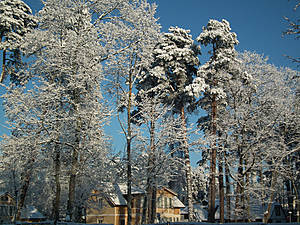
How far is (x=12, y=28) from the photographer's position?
18547 mm

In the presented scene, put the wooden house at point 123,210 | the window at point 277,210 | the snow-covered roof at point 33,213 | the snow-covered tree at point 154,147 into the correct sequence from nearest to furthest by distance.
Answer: the snow-covered tree at point 154,147 → the snow-covered roof at point 33,213 → the wooden house at point 123,210 → the window at point 277,210

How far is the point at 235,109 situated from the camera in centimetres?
1911

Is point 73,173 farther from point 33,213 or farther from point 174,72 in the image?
point 33,213

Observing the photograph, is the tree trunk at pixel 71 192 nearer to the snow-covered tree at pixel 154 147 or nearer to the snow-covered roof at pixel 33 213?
the snow-covered tree at pixel 154 147

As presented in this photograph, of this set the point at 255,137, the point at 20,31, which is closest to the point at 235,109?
the point at 255,137

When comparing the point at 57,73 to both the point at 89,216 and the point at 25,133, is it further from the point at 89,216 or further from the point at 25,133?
the point at 89,216

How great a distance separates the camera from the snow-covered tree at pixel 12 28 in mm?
17828

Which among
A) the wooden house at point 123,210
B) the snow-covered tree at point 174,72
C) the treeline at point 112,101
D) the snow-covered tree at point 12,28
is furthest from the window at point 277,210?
the snow-covered tree at point 12,28

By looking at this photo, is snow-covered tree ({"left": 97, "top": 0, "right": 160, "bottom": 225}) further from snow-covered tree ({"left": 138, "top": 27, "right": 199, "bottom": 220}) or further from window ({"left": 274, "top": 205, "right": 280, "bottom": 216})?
window ({"left": 274, "top": 205, "right": 280, "bottom": 216})

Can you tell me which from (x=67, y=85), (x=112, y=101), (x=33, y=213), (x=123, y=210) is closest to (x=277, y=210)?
(x=123, y=210)

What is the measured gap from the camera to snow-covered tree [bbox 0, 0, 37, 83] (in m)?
17.8

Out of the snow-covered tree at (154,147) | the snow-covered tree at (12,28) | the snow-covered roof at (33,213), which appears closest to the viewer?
the snow-covered tree at (154,147)

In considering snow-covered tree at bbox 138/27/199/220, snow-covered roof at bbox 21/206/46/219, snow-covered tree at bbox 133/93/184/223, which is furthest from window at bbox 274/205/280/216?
snow-covered tree at bbox 133/93/184/223

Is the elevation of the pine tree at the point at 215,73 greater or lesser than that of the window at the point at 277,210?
greater
